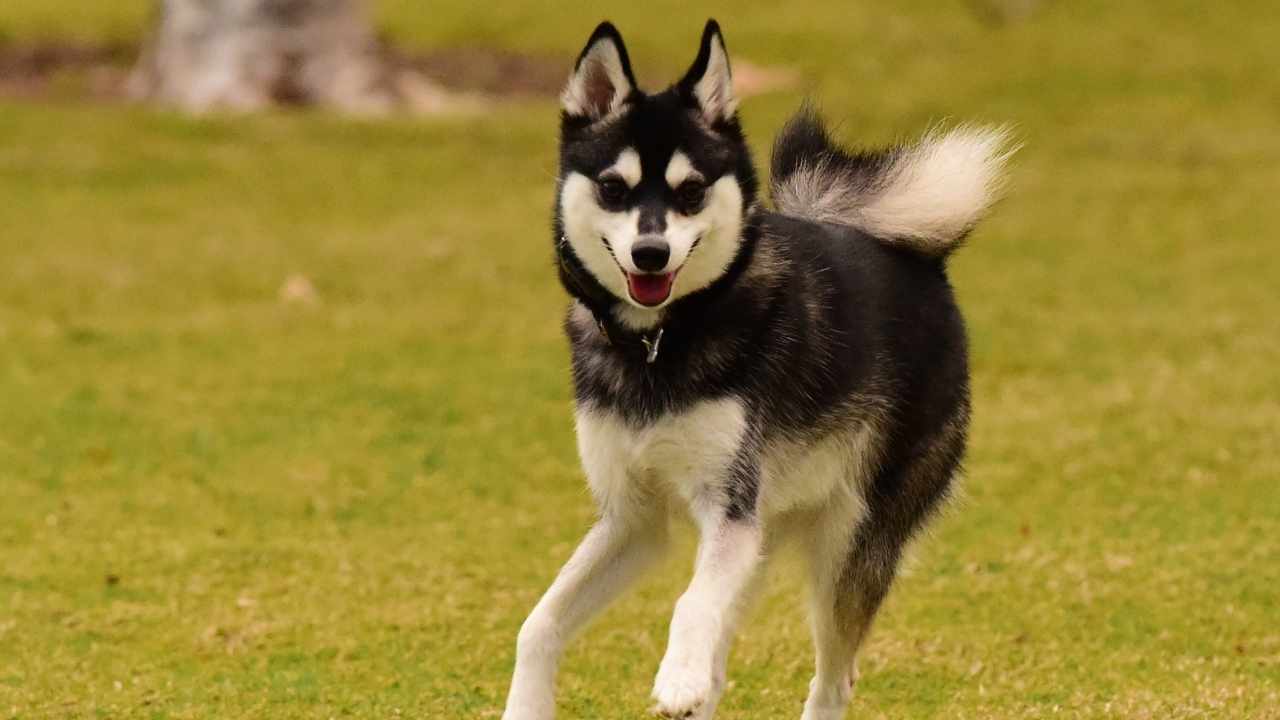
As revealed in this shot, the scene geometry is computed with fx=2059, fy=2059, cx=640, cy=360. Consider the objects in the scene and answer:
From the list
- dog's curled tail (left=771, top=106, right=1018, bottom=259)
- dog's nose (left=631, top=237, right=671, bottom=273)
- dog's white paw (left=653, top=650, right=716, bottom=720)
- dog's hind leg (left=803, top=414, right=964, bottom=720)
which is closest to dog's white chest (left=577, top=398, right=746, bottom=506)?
dog's nose (left=631, top=237, right=671, bottom=273)

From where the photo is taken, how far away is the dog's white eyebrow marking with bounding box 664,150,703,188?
5.35m

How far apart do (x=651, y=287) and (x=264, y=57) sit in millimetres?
16051

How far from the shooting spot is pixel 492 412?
11.5 metres

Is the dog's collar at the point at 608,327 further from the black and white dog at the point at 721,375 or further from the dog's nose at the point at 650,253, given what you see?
the dog's nose at the point at 650,253

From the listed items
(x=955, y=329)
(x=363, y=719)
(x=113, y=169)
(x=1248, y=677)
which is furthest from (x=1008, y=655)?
(x=113, y=169)

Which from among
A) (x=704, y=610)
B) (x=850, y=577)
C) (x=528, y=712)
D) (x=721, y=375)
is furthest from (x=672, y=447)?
(x=850, y=577)

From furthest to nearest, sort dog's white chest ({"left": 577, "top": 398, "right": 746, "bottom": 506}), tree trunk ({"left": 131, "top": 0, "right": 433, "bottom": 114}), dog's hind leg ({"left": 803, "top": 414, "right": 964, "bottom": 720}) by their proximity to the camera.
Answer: tree trunk ({"left": 131, "top": 0, "right": 433, "bottom": 114}) < dog's hind leg ({"left": 803, "top": 414, "right": 964, "bottom": 720}) < dog's white chest ({"left": 577, "top": 398, "right": 746, "bottom": 506})

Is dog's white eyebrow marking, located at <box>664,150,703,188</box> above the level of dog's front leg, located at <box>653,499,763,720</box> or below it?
above

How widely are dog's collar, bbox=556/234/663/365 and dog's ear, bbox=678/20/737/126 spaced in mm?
514

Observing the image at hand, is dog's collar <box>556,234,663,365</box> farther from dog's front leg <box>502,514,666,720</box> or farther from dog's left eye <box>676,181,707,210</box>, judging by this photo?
dog's front leg <box>502,514,666,720</box>

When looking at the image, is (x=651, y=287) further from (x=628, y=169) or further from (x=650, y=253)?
(x=628, y=169)

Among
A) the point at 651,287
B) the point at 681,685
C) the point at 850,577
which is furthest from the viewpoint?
the point at 850,577

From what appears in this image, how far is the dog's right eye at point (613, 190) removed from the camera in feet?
17.6

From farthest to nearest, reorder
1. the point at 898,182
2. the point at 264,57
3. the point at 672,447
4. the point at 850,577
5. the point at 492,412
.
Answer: the point at 264,57, the point at 492,412, the point at 898,182, the point at 850,577, the point at 672,447
